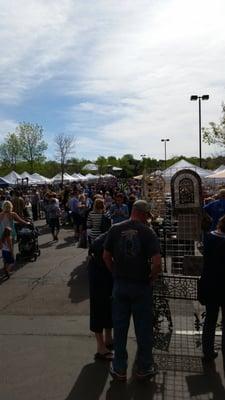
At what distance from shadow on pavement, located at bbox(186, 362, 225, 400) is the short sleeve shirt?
1128 millimetres

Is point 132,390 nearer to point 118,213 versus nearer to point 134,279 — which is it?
point 134,279

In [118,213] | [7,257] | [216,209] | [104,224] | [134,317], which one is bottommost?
[7,257]

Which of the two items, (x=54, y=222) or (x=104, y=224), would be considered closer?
(x=104, y=224)

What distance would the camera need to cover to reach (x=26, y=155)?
65.0 m

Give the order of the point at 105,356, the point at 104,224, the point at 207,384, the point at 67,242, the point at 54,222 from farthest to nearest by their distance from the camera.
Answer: the point at 54,222 → the point at 67,242 → the point at 104,224 → the point at 105,356 → the point at 207,384

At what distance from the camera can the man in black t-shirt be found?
493 centimetres

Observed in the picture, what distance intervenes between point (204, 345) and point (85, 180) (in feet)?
147

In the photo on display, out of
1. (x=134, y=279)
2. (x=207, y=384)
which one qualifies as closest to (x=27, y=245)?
(x=134, y=279)

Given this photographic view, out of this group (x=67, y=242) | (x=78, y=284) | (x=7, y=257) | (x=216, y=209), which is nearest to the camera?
(x=216, y=209)

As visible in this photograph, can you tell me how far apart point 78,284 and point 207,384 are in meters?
5.15

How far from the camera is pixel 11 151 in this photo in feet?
218

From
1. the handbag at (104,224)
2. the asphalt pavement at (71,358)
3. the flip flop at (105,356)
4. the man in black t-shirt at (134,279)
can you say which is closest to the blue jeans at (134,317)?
the man in black t-shirt at (134,279)

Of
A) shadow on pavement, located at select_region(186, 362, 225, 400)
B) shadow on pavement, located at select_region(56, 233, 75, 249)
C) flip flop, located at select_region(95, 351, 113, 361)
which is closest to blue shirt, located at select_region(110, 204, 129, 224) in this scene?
shadow on pavement, located at select_region(56, 233, 75, 249)

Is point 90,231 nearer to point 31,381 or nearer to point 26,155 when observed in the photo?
point 31,381
